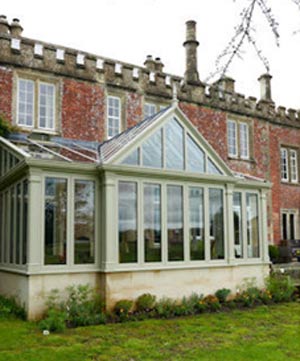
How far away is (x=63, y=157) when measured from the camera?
30.3 ft

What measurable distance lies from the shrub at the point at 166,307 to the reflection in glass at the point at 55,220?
80.1 inches

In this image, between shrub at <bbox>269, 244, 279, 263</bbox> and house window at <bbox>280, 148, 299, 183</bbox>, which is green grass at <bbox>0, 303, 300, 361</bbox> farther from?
house window at <bbox>280, 148, 299, 183</bbox>

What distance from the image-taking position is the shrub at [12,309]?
8344mm

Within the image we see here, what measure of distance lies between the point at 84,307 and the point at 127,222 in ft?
6.18

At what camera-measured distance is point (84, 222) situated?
9047 millimetres

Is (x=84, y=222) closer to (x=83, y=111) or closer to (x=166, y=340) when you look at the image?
(x=166, y=340)

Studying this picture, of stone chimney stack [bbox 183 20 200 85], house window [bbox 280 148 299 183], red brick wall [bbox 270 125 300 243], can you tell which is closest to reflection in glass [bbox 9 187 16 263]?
stone chimney stack [bbox 183 20 200 85]

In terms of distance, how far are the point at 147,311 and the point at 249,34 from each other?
21.7 ft

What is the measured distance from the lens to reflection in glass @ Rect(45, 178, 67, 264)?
8.56 metres

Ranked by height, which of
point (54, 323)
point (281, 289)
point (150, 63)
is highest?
point (150, 63)

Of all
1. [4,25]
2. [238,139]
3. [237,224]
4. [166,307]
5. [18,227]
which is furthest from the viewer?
[238,139]

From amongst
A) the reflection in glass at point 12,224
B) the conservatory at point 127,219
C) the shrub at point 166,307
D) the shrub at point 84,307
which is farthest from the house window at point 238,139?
the shrub at point 84,307

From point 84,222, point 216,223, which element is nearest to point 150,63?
point 216,223

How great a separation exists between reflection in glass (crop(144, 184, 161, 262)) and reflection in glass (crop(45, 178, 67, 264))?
5.58ft
